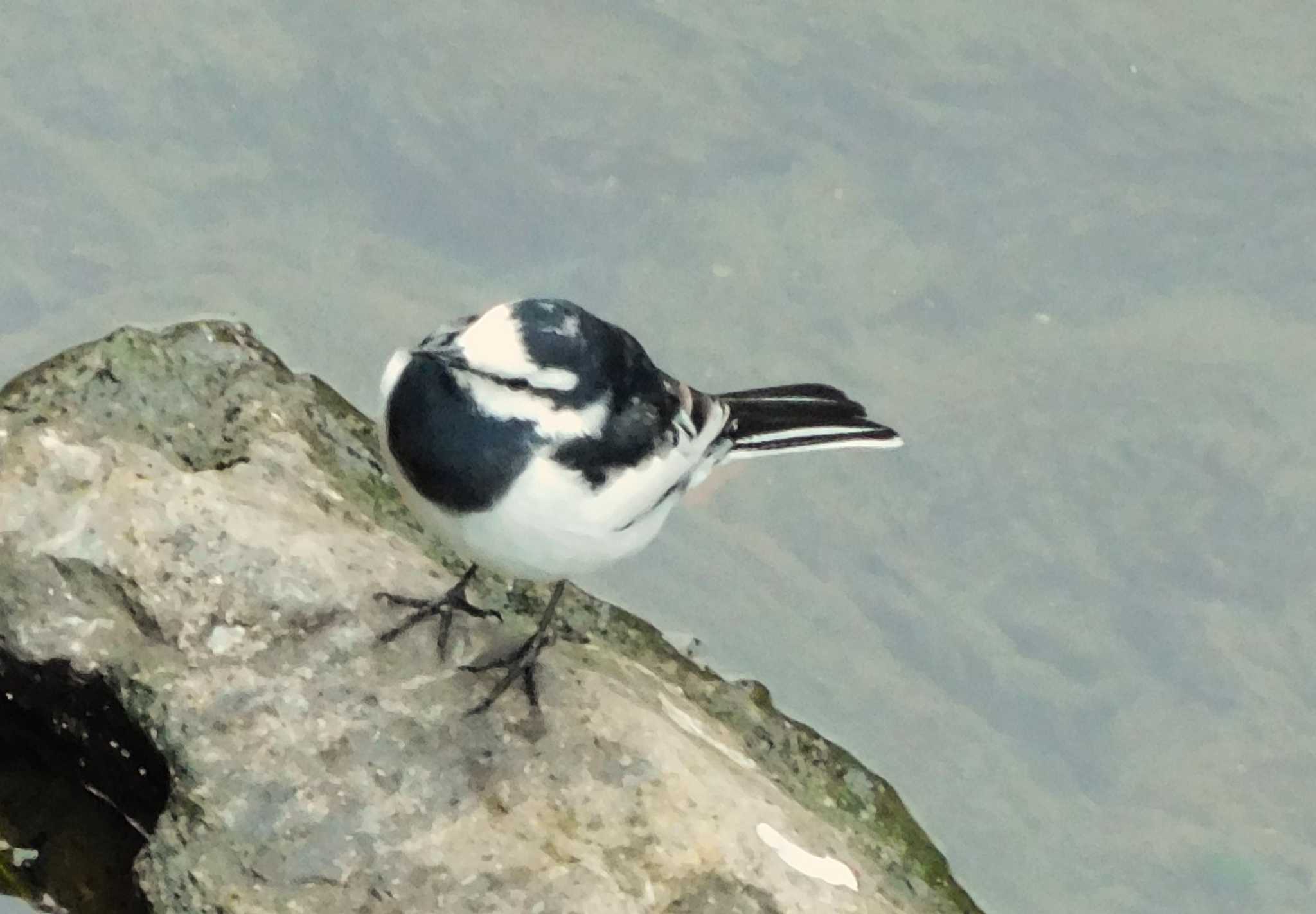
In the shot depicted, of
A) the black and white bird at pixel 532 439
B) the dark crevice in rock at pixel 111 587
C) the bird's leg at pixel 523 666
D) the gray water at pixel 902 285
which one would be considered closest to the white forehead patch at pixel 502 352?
the black and white bird at pixel 532 439

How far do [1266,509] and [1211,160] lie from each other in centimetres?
158

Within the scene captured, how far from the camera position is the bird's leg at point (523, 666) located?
424 cm

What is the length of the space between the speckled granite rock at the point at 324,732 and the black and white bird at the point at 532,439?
0.45 m

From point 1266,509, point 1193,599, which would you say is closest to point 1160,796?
point 1193,599

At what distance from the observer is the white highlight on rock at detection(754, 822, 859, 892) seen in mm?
3979

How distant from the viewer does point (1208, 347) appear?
241 inches

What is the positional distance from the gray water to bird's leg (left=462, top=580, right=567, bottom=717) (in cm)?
92

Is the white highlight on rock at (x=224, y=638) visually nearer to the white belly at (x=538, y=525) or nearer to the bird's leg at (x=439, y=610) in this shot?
the bird's leg at (x=439, y=610)

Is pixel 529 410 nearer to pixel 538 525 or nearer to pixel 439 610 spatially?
pixel 538 525

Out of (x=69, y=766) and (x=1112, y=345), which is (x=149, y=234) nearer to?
(x=69, y=766)

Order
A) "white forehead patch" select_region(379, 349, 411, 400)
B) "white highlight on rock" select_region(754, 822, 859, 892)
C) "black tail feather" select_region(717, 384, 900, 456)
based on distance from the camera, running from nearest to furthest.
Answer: "white forehead patch" select_region(379, 349, 411, 400)
"white highlight on rock" select_region(754, 822, 859, 892)
"black tail feather" select_region(717, 384, 900, 456)

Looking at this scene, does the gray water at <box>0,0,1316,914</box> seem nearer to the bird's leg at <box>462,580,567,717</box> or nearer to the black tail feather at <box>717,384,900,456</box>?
the black tail feather at <box>717,384,900,456</box>

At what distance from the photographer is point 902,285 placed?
6.23 meters

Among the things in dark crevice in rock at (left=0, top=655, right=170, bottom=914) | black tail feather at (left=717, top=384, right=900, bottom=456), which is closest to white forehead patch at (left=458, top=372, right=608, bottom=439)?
black tail feather at (left=717, top=384, right=900, bottom=456)
